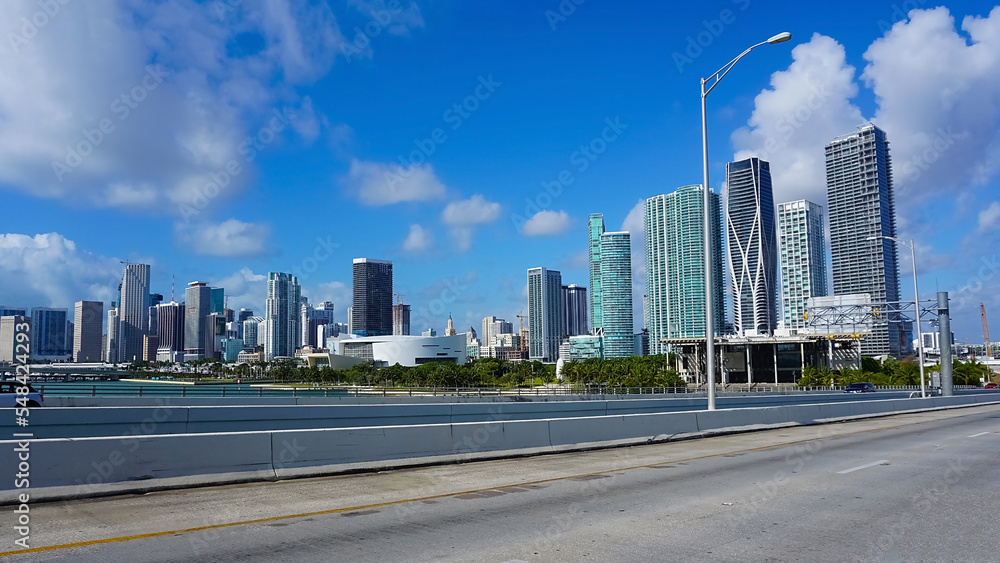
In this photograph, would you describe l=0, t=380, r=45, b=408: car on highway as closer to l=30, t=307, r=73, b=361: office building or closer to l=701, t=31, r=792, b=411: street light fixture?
l=701, t=31, r=792, b=411: street light fixture

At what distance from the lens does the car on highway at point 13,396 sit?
73.6 ft

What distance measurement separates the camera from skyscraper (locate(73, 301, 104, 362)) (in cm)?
16650

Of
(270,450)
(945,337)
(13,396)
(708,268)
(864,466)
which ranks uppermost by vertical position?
(708,268)

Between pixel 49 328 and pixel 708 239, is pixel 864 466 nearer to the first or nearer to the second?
pixel 708 239

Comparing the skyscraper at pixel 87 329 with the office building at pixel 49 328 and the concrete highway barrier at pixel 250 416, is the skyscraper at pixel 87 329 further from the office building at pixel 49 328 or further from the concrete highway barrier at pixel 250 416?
the concrete highway barrier at pixel 250 416

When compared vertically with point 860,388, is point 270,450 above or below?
above

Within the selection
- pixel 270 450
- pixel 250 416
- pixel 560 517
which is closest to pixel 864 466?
pixel 560 517

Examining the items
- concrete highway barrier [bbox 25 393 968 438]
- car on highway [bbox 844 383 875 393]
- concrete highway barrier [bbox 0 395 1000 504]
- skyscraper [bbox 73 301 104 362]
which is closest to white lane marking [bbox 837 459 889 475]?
concrete highway barrier [bbox 0 395 1000 504]

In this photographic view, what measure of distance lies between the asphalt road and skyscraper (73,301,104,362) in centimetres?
17737

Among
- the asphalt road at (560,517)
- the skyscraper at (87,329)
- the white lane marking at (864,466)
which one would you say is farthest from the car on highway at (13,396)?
the skyscraper at (87,329)

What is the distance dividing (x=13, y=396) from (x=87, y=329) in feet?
572

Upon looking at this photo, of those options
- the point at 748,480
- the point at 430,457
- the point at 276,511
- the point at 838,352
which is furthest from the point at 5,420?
the point at 838,352

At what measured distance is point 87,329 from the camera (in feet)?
581

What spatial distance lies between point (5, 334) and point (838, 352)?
493 feet
